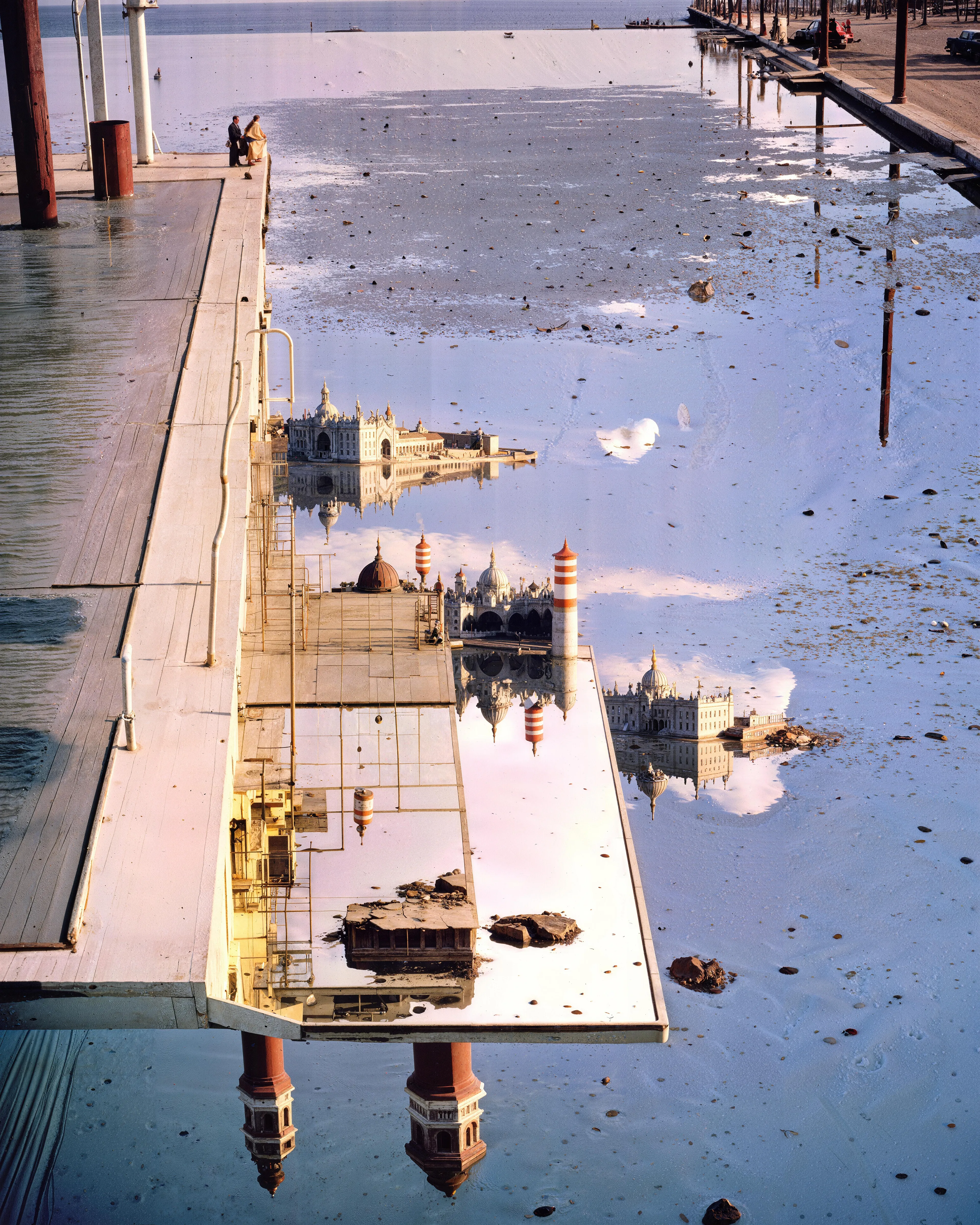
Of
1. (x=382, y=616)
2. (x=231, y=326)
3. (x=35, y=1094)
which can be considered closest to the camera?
(x=231, y=326)

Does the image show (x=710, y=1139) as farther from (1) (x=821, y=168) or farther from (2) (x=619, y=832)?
(1) (x=821, y=168)

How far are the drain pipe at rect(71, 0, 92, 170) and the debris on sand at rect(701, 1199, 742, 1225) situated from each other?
18.0m

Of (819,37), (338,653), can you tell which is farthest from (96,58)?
(819,37)

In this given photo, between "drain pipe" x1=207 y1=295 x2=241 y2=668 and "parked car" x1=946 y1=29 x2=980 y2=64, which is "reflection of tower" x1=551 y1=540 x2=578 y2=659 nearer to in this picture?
"parked car" x1=946 y1=29 x2=980 y2=64

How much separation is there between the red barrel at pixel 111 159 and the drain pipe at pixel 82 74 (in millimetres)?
947

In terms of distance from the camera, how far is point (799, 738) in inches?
1352

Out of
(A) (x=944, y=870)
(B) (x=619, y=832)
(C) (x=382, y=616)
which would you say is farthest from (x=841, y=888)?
(C) (x=382, y=616)

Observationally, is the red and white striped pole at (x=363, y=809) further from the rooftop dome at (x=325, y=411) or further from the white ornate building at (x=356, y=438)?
the rooftop dome at (x=325, y=411)

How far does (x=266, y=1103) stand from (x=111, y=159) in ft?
46.7

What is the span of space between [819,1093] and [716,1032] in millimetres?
2033

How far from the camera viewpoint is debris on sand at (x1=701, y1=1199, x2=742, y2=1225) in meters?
18.2

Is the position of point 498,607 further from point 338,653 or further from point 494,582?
point 338,653

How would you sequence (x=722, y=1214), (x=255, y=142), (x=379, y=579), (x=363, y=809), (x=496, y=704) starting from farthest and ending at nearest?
(x=496, y=704)
(x=379, y=579)
(x=255, y=142)
(x=363, y=809)
(x=722, y=1214)

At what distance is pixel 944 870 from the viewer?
28.8 m
